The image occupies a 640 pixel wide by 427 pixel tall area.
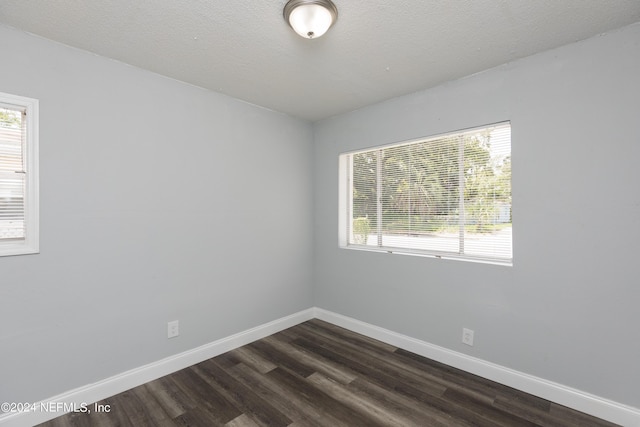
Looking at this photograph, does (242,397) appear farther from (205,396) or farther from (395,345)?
(395,345)

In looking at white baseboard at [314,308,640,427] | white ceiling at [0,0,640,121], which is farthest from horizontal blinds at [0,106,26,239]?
white baseboard at [314,308,640,427]

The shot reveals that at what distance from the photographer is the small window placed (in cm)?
188

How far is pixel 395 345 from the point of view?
9.84 ft

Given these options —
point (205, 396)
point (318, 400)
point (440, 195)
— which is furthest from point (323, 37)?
point (205, 396)

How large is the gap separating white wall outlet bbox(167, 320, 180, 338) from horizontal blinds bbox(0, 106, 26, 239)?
4.00 feet

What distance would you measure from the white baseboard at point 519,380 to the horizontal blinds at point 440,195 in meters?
0.89

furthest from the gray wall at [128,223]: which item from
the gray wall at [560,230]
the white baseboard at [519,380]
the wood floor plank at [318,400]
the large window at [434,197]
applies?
the gray wall at [560,230]

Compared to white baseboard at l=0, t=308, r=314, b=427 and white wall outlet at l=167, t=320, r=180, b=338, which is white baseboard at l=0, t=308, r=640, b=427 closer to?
white baseboard at l=0, t=308, r=314, b=427

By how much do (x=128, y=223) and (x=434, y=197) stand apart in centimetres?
270

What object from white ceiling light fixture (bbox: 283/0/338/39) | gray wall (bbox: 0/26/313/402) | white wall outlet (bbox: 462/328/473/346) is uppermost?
white ceiling light fixture (bbox: 283/0/338/39)

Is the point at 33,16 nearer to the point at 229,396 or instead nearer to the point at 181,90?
the point at 181,90

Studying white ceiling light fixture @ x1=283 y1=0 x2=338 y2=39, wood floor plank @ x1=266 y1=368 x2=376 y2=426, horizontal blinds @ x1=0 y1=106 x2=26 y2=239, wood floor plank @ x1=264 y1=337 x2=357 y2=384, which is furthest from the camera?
wood floor plank @ x1=264 y1=337 x2=357 y2=384

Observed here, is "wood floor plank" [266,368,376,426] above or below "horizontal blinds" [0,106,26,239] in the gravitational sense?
below

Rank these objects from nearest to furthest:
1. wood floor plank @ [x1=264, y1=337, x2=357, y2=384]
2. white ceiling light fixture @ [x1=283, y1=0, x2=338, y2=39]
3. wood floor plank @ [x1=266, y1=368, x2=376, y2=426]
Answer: white ceiling light fixture @ [x1=283, y1=0, x2=338, y2=39], wood floor plank @ [x1=266, y1=368, x2=376, y2=426], wood floor plank @ [x1=264, y1=337, x2=357, y2=384]
